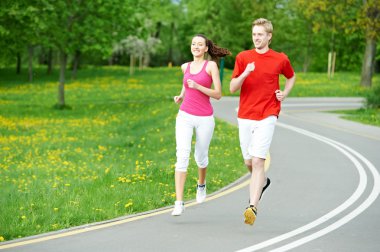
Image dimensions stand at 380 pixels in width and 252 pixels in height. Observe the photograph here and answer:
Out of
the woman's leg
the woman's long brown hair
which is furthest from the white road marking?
the woman's long brown hair

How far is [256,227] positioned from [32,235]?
247cm

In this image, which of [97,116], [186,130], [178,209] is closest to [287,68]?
[186,130]

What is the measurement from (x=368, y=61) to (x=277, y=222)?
3374 centimetres

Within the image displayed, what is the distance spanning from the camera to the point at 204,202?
9.14 m

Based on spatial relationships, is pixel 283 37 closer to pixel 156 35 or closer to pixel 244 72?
pixel 156 35

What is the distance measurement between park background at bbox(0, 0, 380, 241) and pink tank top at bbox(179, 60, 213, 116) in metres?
1.60

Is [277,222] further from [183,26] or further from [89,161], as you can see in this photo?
[183,26]

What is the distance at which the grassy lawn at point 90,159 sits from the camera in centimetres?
841

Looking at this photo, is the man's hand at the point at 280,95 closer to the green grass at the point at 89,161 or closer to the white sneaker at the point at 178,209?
the white sneaker at the point at 178,209

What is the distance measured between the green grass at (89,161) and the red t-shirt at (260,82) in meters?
2.09

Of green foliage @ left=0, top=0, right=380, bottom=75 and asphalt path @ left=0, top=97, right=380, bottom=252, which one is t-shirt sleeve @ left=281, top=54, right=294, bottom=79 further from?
green foliage @ left=0, top=0, right=380, bottom=75

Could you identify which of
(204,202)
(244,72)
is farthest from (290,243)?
(204,202)

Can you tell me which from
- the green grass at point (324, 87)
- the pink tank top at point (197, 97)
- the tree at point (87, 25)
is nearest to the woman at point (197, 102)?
the pink tank top at point (197, 97)

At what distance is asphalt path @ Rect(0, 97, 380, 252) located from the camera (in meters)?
6.70
